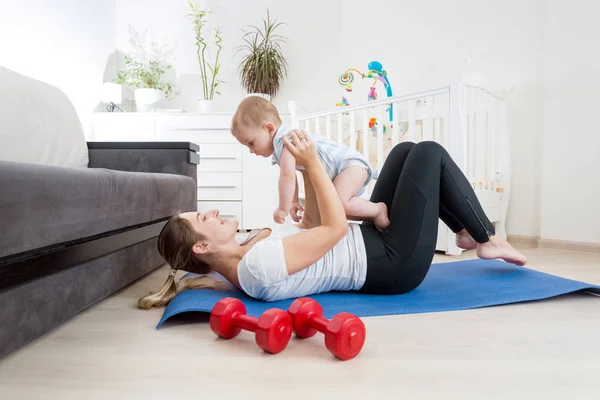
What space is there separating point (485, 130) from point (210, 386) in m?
2.71

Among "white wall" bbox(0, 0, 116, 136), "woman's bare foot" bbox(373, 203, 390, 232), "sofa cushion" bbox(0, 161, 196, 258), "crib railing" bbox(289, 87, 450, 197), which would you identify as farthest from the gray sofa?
"crib railing" bbox(289, 87, 450, 197)

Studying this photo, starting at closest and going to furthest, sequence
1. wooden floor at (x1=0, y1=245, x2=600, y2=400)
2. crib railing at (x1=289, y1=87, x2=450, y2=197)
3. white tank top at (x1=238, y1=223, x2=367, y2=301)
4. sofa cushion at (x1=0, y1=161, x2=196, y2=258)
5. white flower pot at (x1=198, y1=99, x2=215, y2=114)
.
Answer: wooden floor at (x1=0, y1=245, x2=600, y2=400)
sofa cushion at (x1=0, y1=161, x2=196, y2=258)
white tank top at (x1=238, y1=223, x2=367, y2=301)
crib railing at (x1=289, y1=87, x2=450, y2=197)
white flower pot at (x1=198, y1=99, x2=215, y2=114)

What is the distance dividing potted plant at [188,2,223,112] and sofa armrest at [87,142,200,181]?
1.82m

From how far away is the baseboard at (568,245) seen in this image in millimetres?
2785

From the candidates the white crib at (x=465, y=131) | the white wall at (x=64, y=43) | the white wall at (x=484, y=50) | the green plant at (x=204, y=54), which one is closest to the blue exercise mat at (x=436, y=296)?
the white crib at (x=465, y=131)

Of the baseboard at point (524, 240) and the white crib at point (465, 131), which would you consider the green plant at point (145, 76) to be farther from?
the baseboard at point (524, 240)

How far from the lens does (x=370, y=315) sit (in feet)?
4.64

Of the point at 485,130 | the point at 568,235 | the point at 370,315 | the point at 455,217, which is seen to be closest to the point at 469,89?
the point at 485,130

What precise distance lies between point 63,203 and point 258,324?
1.97ft

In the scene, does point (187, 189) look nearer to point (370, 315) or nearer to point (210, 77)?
point (370, 315)

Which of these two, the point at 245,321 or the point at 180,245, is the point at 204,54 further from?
the point at 245,321

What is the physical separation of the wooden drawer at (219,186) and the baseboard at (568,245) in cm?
224

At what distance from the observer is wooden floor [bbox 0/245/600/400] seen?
3.03ft

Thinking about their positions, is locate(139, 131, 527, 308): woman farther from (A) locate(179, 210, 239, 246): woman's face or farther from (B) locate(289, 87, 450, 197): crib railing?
(B) locate(289, 87, 450, 197): crib railing
